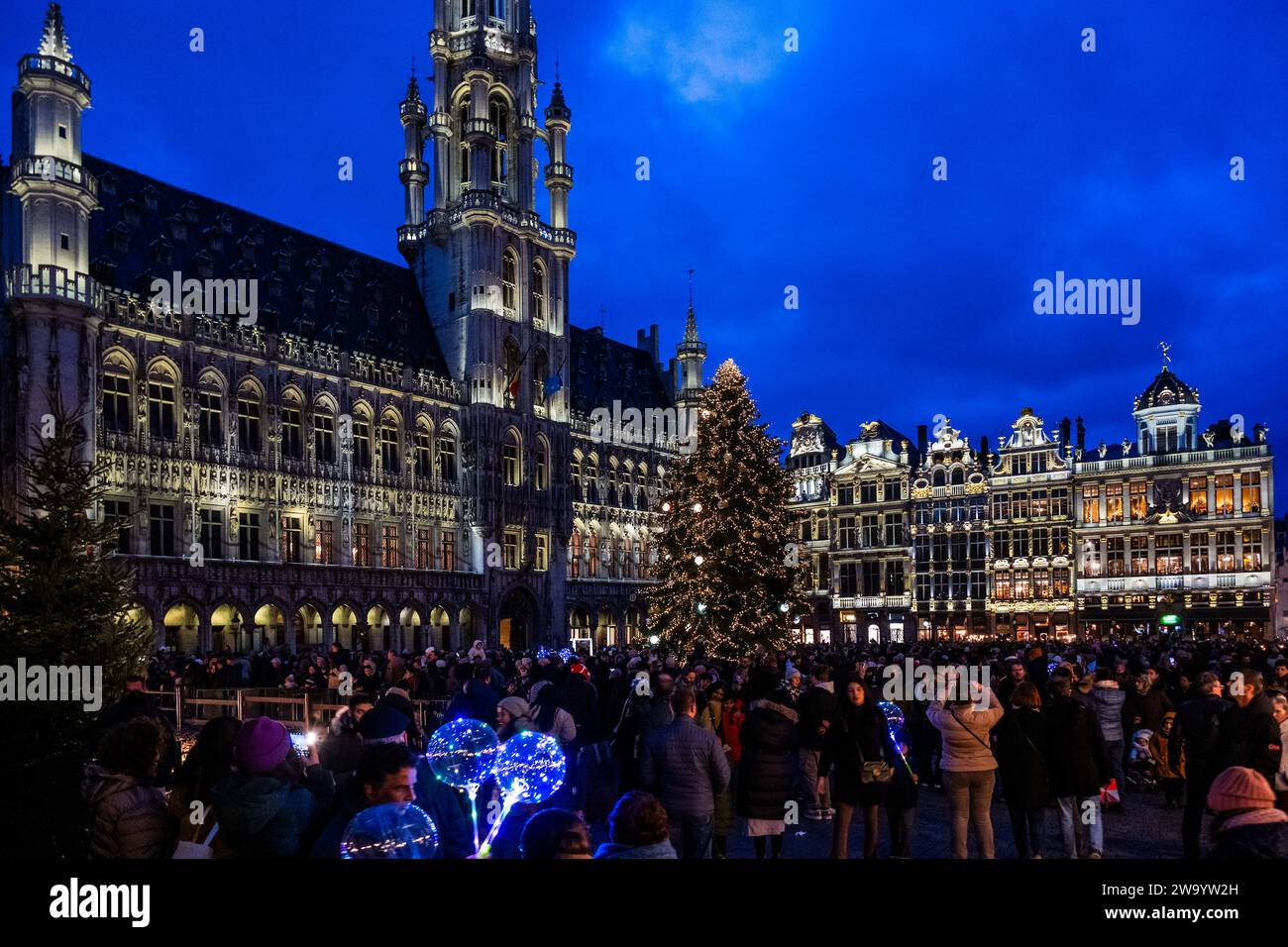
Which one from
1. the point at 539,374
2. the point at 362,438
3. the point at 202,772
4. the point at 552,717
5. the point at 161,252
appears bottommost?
the point at 552,717

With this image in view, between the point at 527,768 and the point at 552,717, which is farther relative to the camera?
the point at 552,717

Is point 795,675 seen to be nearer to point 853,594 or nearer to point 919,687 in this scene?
point 919,687

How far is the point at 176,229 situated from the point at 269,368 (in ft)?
22.1

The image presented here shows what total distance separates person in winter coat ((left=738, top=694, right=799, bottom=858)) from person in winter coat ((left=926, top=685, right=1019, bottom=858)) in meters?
1.32

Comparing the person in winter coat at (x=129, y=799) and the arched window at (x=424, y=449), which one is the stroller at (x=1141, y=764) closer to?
the person in winter coat at (x=129, y=799)

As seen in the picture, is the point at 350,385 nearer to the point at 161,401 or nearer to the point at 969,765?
the point at 161,401

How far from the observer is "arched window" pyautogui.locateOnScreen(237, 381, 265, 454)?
1470 inches

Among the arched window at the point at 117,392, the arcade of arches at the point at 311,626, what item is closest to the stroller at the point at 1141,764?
the arcade of arches at the point at 311,626

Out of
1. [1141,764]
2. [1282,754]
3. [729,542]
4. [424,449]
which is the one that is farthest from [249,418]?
[1282,754]

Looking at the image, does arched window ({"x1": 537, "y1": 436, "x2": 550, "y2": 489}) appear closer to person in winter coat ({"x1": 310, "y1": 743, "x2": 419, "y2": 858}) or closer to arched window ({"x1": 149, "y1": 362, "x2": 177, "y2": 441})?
arched window ({"x1": 149, "y1": 362, "x2": 177, "y2": 441})

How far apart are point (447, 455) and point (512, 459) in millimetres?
3325

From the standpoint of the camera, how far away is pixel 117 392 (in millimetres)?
33594

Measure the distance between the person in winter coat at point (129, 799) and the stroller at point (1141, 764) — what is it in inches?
440

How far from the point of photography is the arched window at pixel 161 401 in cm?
3459
